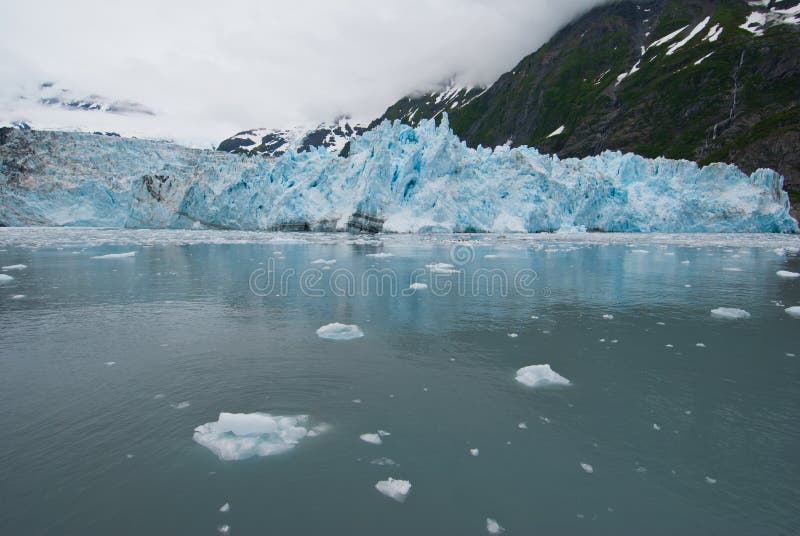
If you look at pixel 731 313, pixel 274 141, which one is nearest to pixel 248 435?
pixel 731 313

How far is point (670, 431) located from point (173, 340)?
5321 mm

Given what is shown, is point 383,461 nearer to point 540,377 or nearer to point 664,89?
point 540,377

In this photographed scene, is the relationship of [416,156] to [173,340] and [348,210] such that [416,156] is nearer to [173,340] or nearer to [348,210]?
[348,210]

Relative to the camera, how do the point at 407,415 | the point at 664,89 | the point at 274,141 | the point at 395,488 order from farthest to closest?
the point at 274,141 < the point at 664,89 < the point at 407,415 < the point at 395,488

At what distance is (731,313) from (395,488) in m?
6.68

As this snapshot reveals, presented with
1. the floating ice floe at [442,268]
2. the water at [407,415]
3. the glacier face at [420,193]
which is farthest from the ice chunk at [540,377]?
the glacier face at [420,193]

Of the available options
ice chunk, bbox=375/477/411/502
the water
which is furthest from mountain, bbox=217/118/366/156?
ice chunk, bbox=375/477/411/502

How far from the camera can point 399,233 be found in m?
31.7

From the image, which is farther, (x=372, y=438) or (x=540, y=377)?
(x=540, y=377)

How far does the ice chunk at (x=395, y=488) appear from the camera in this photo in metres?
2.64

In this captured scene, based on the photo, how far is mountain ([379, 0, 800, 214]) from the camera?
192 ft

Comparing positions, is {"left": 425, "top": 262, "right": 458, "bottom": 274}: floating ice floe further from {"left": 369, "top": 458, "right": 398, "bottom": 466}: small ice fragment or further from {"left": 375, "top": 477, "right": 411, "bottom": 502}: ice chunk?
{"left": 375, "top": 477, "right": 411, "bottom": 502}: ice chunk

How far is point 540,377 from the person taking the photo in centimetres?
432

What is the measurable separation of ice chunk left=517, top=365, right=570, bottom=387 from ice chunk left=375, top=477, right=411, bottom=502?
76.2 inches
